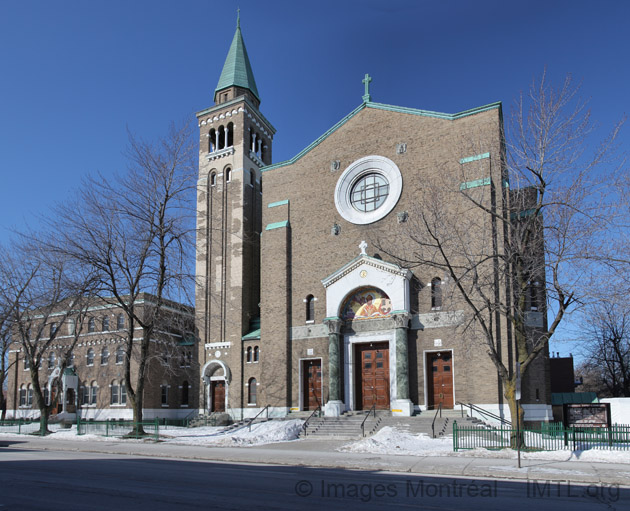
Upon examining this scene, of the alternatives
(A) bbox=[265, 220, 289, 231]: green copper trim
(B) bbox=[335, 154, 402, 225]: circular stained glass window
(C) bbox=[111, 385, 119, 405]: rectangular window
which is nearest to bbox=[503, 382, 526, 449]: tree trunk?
(B) bbox=[335, 154, 402, 225]: circular stained glass window

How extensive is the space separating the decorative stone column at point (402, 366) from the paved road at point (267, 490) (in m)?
Result: 12.2

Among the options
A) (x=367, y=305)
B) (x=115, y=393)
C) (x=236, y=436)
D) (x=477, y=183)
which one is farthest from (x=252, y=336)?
(x=477, y=183)

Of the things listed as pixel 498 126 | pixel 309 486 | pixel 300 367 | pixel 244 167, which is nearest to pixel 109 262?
pixel 300 367

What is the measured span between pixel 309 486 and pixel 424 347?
16.8m

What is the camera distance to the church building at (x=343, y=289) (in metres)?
27.1

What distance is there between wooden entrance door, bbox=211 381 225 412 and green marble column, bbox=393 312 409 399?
40.1ft

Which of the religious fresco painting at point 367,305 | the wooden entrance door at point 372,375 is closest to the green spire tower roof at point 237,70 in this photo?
the religious fresco painting at point 367,305

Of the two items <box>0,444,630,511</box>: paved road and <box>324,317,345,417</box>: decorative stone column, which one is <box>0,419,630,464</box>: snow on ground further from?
<box>0,444,630,511</box>: paved road

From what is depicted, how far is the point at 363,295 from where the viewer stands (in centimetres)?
2962

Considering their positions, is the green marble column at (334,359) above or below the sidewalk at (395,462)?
above

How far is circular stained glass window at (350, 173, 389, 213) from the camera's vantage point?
1214 inches

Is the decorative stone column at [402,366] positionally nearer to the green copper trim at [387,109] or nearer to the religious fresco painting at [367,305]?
the religious fresco painting at [367,305]

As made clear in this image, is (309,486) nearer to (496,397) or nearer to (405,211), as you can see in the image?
(496,397)

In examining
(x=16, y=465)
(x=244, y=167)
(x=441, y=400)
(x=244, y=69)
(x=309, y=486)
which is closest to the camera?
(x=309, y=486)
